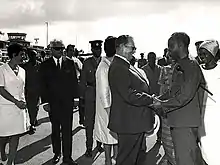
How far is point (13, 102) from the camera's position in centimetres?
662

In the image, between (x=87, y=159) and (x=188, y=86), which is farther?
(x=87, y=159)

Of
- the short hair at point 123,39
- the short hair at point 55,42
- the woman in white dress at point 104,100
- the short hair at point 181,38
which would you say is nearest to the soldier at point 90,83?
the short hair at point 55,42

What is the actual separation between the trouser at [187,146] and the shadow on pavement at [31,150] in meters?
3.28

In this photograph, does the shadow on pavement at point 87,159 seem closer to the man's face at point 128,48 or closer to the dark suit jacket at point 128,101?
the dark suit jacket at point 128,101

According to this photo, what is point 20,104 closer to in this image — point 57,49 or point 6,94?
point 6,94

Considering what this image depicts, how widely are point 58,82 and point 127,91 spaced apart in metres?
2.27

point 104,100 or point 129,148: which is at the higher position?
point 104,100

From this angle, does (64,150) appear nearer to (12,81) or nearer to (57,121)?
(57,121)

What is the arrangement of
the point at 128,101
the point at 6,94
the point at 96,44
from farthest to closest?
the point at 96,44 < the point at 6,94 < the point at 128,101

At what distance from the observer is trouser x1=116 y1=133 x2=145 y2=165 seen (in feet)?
18.4

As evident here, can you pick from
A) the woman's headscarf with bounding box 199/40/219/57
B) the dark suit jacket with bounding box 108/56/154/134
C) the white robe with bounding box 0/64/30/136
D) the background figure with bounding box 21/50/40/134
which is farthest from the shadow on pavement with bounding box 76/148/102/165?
the woman's headscarf with bounding box 199/40/219/57

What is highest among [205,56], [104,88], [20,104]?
[205,56]

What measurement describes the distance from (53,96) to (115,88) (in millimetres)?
2222

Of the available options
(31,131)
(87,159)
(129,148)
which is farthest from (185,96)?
(31,131)
